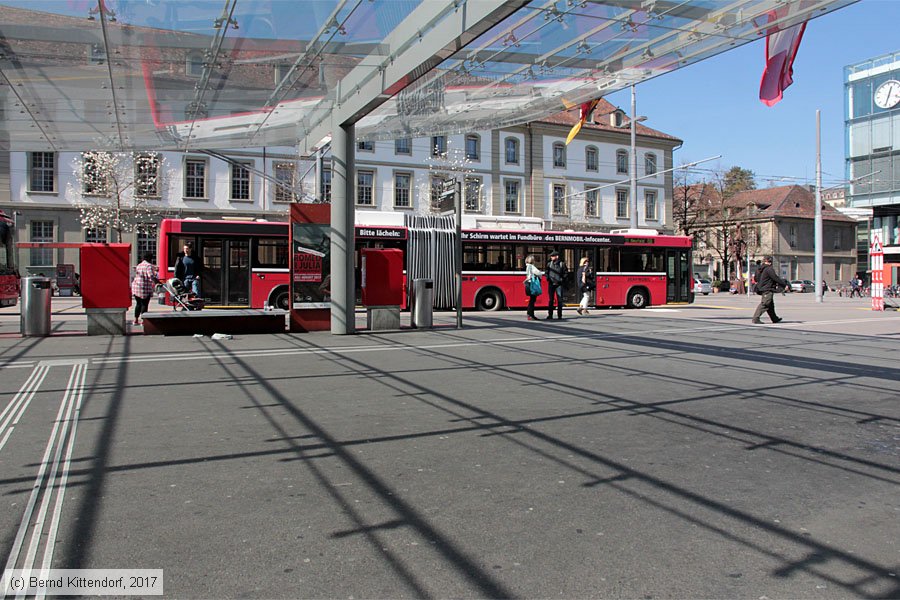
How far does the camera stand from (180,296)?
18.1 meters

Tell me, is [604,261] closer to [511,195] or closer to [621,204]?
Result: [511,195]

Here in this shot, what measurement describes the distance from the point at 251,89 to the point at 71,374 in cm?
687

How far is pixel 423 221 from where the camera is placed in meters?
22.4

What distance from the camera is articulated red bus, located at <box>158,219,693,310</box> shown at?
20.9 meters

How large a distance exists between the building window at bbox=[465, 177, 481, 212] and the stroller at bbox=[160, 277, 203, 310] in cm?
3625

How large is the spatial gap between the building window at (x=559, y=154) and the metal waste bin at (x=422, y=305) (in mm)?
43897

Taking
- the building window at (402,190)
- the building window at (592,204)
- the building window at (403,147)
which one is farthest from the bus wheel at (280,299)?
the building window at (592,204)

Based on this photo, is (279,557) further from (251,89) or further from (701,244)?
(701,244)

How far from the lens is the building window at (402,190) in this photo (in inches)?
2013

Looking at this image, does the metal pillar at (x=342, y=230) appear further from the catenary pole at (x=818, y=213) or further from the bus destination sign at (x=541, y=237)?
the catenary pole at (x=818, y=213)

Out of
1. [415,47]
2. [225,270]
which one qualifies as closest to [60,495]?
[415,47]

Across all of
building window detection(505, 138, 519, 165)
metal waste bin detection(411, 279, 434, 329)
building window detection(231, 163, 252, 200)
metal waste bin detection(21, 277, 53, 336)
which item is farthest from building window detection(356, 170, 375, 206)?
metal waste bin detection(21, 277, 53, 336)

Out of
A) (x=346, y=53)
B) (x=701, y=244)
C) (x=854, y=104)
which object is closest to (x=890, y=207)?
(x=854, y=104)

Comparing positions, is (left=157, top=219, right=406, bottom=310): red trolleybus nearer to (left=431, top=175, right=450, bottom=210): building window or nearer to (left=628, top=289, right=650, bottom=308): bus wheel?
(left=628, top=289, right=650, bottom=308): bus wheel
